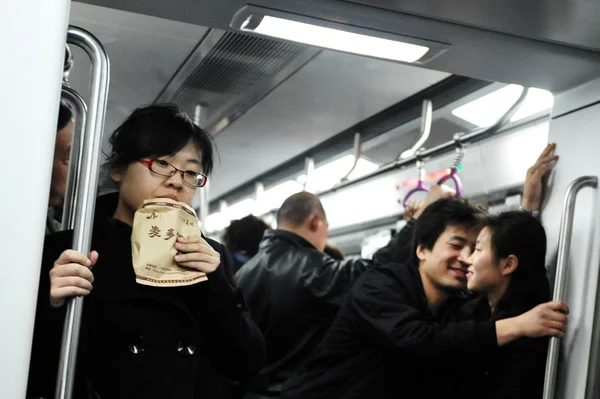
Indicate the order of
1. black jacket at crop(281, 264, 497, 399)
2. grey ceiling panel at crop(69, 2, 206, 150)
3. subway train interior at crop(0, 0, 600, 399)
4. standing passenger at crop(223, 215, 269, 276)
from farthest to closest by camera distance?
standing passenger at crop(223, 215, 269, 276)
grey ceiling panel at crop(69, 2, 206, 150)
black jacket at crop(281, 264, 497, 399)
subway train interior at crop(0, 0, 600, 399)

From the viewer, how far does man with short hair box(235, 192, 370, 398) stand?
416 centimetres

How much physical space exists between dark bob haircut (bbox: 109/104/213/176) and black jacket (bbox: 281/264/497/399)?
1013 mm

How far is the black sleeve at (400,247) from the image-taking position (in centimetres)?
374

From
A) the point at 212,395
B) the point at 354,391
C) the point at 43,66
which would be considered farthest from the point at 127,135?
the point at 354,391

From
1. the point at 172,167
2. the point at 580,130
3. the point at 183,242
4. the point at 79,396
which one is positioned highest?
the point at 580,130

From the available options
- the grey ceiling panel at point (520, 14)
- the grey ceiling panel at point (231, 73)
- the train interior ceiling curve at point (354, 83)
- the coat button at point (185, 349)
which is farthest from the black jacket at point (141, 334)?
the grey ceiling panel at point (231, 73)

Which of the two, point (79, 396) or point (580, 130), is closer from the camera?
point (79, 396)

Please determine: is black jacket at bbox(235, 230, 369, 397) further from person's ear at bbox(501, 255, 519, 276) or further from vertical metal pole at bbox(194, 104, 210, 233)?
person's ear at bbox(501, 255, 519, 276)

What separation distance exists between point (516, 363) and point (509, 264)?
1.18 ft

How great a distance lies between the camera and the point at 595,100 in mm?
2795

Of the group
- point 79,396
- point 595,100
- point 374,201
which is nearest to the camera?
point 79,396

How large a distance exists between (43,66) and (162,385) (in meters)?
0.85

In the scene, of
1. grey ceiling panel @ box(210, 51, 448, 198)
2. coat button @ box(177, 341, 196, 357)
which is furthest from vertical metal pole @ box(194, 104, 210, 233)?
coat button @ box(177, 341, 196, 357)

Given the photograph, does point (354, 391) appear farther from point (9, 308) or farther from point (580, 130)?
point (9, 308)
